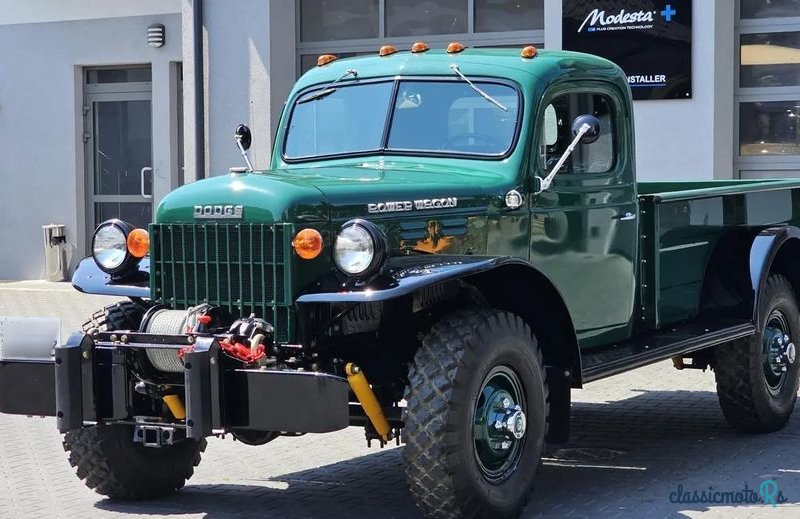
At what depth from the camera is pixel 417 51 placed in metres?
6.96

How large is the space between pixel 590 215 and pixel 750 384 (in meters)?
1.59

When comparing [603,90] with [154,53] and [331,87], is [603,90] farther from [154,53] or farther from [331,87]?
[154,53]

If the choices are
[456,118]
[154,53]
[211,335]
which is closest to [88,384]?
[211,335]

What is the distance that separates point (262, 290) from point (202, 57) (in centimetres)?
942

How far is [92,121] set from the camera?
16422mm

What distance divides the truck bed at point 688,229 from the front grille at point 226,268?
97.7 inches

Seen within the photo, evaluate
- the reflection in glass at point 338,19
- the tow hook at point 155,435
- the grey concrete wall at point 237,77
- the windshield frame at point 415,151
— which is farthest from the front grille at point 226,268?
the reflection in glass at point 338,19

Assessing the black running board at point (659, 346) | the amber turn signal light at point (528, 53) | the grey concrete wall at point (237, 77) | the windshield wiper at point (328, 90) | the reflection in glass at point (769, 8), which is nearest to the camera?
the black running board at point (659, 346)

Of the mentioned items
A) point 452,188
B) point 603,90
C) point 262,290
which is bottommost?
point 262,290

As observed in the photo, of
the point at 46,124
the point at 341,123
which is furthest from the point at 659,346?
the point at 46,124

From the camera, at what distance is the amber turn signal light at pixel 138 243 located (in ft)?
20.1

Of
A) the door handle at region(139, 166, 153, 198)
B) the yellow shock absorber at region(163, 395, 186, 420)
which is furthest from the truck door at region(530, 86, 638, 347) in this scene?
the door handle at region(139, 166, 153, 198)

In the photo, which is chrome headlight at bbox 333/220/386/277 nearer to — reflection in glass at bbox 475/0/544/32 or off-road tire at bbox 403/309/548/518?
off-road tire at bbox 403/309/548/518

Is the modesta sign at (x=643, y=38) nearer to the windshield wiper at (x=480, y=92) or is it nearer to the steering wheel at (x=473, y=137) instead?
the windshield wiper at (x=480, y=92)
